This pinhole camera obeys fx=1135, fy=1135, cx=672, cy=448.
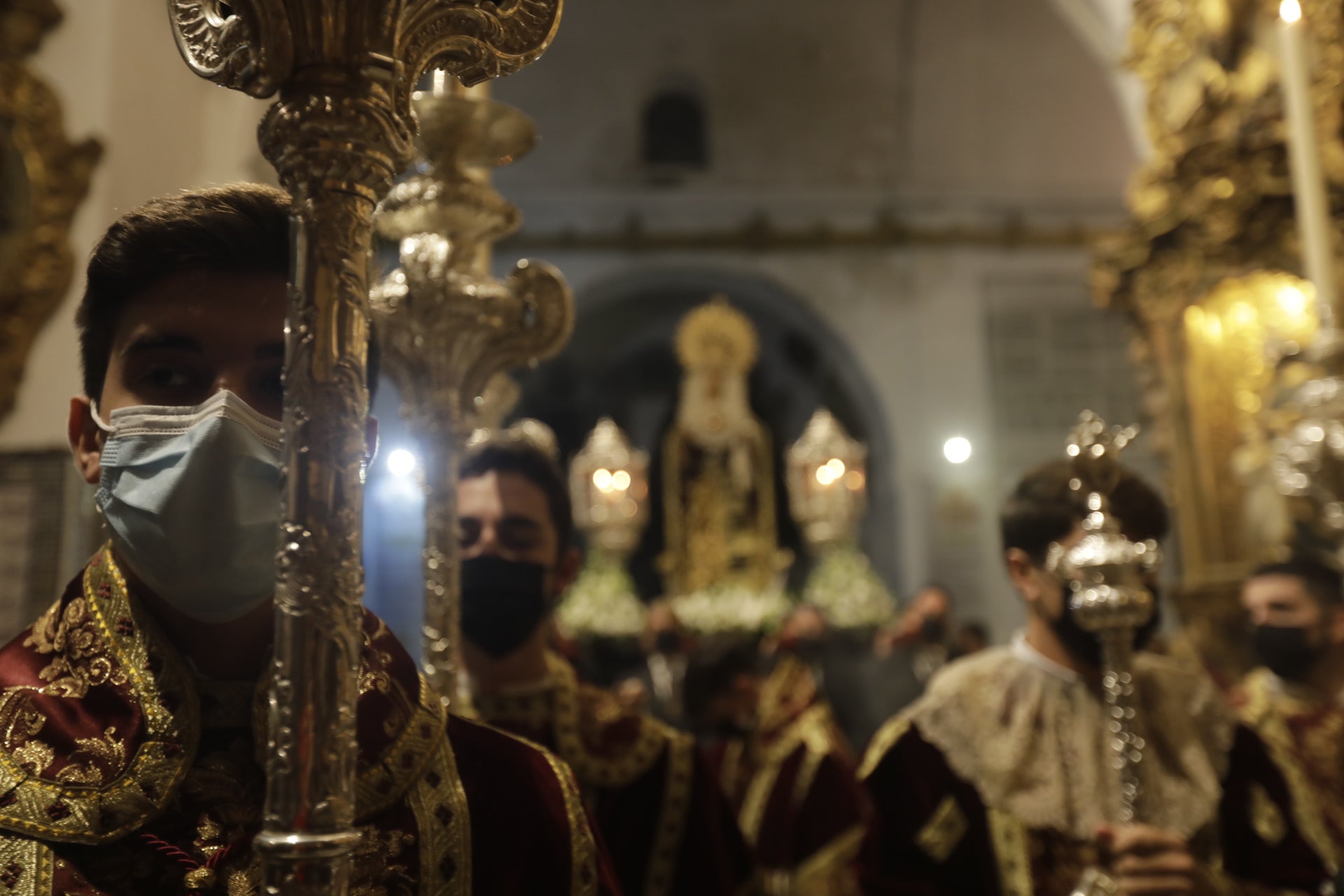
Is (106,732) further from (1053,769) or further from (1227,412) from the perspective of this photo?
(1227,412)

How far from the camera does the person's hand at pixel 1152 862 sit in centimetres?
154

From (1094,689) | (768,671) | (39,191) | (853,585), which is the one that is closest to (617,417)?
(853,585)

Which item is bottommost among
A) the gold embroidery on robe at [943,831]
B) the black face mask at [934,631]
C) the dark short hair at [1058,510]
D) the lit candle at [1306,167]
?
the gold embroidery on robe at [943,831]

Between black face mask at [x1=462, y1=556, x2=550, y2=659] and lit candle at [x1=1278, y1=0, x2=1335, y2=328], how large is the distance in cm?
152

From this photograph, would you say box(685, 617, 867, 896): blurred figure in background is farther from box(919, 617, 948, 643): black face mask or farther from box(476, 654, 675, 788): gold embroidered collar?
box(919, 617, 948, 643): black face mask

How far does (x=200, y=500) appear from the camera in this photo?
3.06 feet

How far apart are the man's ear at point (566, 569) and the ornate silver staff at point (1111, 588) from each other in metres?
1.04

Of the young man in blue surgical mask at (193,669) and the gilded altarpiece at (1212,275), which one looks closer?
the young man in blue surgical mask at (193,669)

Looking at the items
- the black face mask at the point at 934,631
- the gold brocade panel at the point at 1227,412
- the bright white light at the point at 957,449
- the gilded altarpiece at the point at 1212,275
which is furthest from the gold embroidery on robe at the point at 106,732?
the bright white light at the point at 957,449

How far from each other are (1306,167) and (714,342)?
9.76 meters

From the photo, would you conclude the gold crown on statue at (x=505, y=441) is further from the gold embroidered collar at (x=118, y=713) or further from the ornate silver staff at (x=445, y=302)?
the gold embroidered collar at (x=118, y=713)

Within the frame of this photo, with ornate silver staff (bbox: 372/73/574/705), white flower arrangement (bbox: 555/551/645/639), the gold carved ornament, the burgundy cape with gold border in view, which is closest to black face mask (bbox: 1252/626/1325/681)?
ornate silver staff (bbox: 372/73/574/705)

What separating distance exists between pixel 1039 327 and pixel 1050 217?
119cm

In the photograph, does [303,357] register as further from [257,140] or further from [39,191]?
[39,191]
